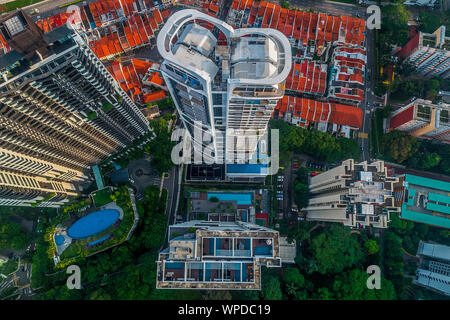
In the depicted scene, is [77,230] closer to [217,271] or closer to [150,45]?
[217,271]

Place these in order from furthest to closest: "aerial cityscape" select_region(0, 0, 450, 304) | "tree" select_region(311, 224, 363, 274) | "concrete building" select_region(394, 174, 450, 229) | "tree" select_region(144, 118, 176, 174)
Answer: "tree" select_region(144, 118, 176, 174), "concrete building" select_region(394, 174, 450, 229), "tree" select_region(311, 224, 363, 274), "aerial cityscape" select_region(0, 0, 450, 304)

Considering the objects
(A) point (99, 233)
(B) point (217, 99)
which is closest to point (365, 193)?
(B) point (217, 99)

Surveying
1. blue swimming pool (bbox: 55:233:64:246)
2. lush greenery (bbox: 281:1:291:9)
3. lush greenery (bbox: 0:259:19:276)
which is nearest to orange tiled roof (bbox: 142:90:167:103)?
blue swimming pool (bbox: 55:233:64:246)

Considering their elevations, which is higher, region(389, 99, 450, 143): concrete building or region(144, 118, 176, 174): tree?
region(389, 99, 450, 143): concrete building

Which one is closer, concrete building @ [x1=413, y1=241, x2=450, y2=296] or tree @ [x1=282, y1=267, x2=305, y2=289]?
tree @ [x1=282, y1=267, x2=305, y2=289]

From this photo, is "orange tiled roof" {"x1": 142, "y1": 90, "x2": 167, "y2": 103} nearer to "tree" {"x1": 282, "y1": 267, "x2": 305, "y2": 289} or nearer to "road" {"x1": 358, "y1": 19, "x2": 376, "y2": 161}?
"tree" {"x1": 282, "y1": 267, "x2": 305, "y2": 289}

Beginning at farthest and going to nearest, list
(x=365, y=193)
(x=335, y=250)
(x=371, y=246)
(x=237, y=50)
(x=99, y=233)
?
(x=371, y=246)
(x=335, y=250)
(x=99, y=233)
(x=365, y=193)
(x=237, y=50)

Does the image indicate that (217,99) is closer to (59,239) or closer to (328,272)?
(328,272)
